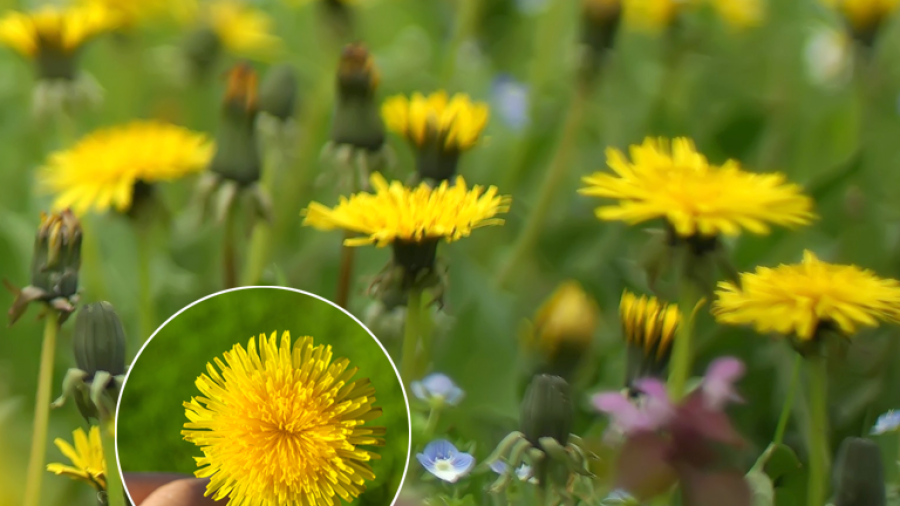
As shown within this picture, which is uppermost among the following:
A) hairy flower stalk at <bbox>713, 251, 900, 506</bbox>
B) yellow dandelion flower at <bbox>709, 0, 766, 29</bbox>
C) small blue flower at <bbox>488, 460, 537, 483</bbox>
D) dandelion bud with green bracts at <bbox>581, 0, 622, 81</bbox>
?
yellow dandelion flower at <bbox>709, 0, 766, 29</bbox>

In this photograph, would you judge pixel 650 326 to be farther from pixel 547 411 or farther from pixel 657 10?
pixel 657 10

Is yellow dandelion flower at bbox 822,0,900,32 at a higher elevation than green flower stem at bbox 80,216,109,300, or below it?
higher

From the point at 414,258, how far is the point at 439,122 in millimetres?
142

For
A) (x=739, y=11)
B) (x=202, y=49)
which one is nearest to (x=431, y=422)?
(x=202, y=49)

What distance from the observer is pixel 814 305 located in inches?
15.9

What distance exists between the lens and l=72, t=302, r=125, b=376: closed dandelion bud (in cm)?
38

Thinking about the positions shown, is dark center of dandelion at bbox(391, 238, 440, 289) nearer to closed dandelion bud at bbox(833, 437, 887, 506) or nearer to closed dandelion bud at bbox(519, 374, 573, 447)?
closed dandelion bud at bbox(519, 374, 573, 447)

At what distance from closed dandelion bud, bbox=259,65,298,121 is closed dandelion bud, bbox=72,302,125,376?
Answer: 33cm

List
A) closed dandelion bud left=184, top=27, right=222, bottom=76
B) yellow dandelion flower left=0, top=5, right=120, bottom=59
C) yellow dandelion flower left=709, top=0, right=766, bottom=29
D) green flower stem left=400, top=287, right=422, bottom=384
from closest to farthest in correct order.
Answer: green flower stem left=400, top=287, right=422, bottom=384
yellow dandelion flower left=0, top=5, right=120, bottom=59
closed dandelion bud left=184, top=27, right=222, bottom=76
yellow dandelion flower left=709, top=0, right=766, bottom=29

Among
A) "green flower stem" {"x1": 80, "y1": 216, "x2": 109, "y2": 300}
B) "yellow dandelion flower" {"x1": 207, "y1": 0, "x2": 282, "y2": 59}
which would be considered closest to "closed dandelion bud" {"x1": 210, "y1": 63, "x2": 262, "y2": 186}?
"green flower stem" {"x1": 80, "y1": 216, "x2": 109, "y2": 300}

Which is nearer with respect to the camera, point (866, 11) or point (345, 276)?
point (345, 276)

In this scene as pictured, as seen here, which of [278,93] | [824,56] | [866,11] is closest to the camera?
[278,93]

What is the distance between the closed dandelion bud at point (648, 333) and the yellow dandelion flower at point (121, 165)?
31 centimetres

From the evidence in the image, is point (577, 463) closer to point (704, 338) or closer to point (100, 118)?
point (704, 338)
